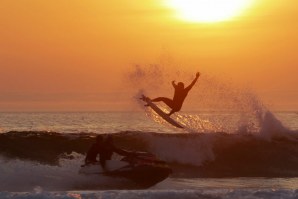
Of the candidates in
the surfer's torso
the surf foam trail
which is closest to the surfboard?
the surf foam trail

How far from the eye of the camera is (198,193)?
20.6 metres

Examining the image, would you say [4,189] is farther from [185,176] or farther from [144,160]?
[185,176]

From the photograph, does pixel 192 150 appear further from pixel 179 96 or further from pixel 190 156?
pixel 179 96

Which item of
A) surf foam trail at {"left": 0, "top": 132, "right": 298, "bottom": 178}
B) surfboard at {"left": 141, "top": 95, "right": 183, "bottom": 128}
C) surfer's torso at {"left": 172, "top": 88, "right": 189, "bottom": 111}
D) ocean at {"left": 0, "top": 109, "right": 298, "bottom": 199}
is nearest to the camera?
ocean at {"left": 0, "top": 109, "right": 298, "bottom": 199}

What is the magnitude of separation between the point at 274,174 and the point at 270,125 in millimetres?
8010

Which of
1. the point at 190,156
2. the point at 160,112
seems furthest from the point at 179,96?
the point at 190,156

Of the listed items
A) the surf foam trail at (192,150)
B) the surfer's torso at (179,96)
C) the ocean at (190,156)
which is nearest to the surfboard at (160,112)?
A: the ocean at (190,156)

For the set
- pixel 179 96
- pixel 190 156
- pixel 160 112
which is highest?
pixel 179 96

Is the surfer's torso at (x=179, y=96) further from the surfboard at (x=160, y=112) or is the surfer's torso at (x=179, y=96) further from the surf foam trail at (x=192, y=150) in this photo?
the surf foam trail at (x=192, y=150)

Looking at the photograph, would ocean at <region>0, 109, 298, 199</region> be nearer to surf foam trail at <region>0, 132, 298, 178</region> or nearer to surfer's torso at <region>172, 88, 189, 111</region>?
surf foam trail at <region>0, 132, 298, 178</region>

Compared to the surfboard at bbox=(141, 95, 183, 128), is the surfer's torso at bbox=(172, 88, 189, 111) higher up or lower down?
higher up

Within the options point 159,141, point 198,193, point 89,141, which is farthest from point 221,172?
point 198,193

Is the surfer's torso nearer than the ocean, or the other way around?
the ocean

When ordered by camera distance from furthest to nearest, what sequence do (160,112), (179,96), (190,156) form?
(190,156), (160,112), (179,96)
